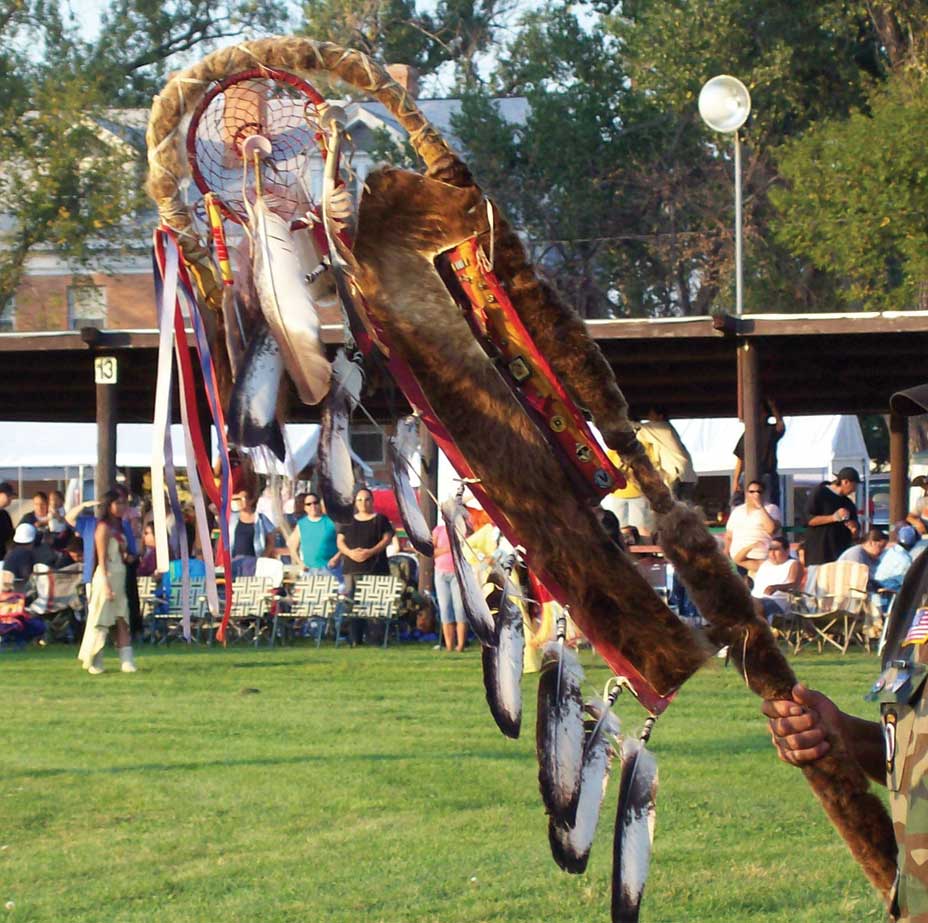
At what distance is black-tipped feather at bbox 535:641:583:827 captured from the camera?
3.06 metres

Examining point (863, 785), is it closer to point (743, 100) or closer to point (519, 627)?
point (519, 627)

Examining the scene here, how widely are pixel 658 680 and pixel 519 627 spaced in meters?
Result: 0.30

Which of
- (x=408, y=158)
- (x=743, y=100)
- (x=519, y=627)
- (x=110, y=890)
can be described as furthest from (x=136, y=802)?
(x=408, y=158)

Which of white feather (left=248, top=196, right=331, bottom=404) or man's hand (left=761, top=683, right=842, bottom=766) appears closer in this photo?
white feather (left=248, top=196, right=331, bottom=404)

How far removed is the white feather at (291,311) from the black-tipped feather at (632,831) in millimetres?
957

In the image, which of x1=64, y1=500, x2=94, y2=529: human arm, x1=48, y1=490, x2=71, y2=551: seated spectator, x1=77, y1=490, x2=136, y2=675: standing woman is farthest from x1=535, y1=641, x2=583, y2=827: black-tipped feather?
x1=48, y1=490, x2=71, y2=551: seated spectator

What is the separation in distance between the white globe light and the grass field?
25.6 feet

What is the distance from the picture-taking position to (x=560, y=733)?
10.2 feet

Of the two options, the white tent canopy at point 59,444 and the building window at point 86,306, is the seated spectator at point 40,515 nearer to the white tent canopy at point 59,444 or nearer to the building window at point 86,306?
the white tent canopy at point 59,444

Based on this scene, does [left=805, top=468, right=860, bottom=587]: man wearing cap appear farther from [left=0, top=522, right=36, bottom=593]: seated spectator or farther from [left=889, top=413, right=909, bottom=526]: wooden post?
[left=0, top=522, right=36, bottom=593]: seated spectator

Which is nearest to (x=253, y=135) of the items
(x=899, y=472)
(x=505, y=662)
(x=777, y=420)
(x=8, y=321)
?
(x=505, y=662)

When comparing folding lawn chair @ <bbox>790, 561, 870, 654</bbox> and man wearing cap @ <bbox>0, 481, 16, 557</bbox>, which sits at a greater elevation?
man wearing cap @ <bbox>0, 481, 16, 557</bbox>

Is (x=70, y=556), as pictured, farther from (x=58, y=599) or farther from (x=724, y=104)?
(x=724, y=104)

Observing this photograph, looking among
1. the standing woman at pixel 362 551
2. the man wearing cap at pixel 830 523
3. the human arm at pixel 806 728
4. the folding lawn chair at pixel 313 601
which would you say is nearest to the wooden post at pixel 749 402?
the man wearing cap at pixel 830 523
